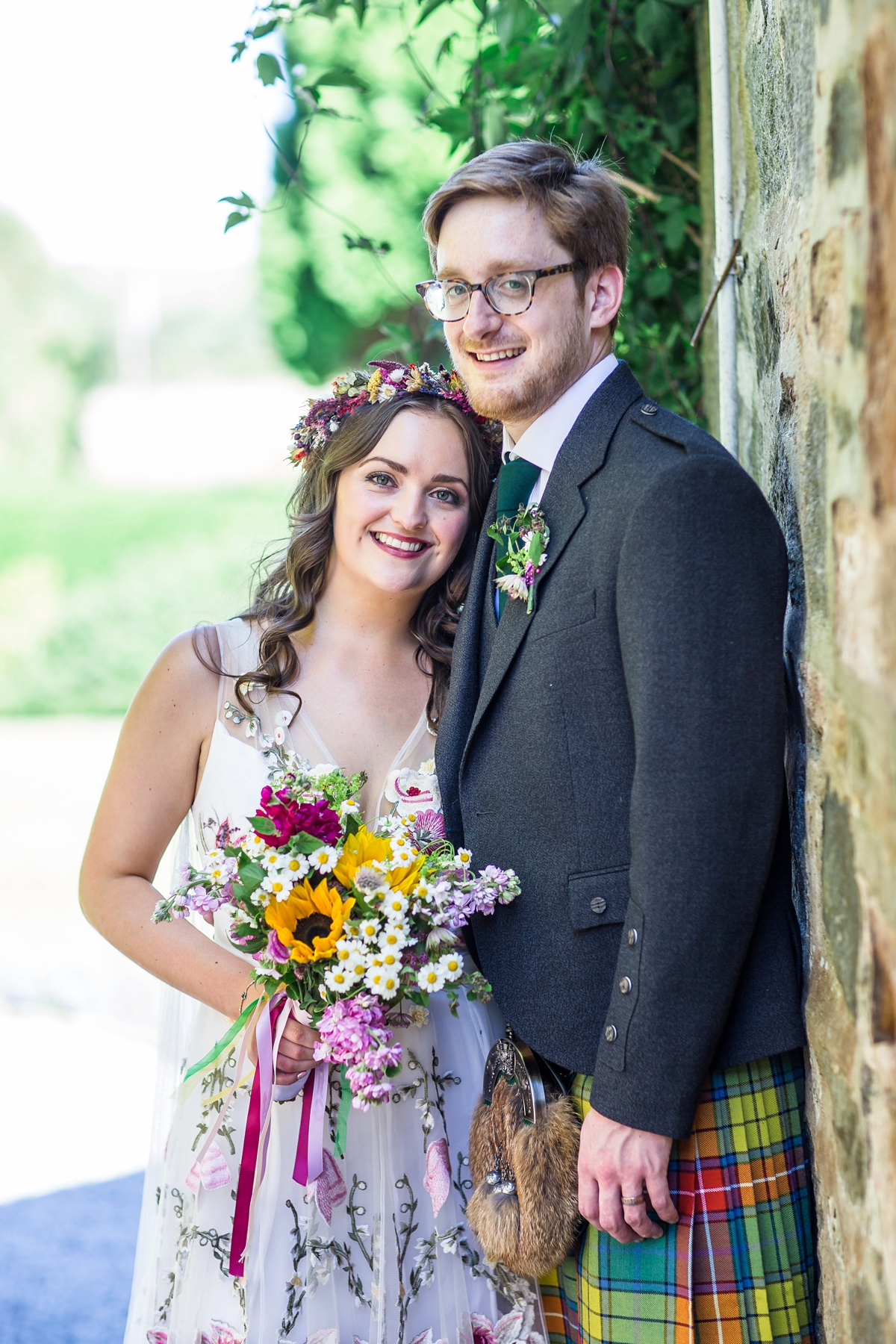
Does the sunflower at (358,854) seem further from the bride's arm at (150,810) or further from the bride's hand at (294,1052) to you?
the bride's arm at (150,810)

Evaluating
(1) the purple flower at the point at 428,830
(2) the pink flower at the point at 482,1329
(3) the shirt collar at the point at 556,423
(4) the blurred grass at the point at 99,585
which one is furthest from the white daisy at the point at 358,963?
(4) the blurred grass at the point at 99,585

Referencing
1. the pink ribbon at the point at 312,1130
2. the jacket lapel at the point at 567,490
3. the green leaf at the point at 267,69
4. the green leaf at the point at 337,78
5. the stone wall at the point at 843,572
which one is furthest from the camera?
the green leaf at the point at 337,78

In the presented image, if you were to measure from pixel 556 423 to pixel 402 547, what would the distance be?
0.53m

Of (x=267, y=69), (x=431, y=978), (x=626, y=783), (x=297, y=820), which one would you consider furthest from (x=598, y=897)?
(x=267, y=69)

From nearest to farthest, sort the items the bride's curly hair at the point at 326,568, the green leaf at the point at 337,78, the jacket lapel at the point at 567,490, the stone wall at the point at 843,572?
the stone wall at the point at 843,572
the jacket lapel at the point at 567,490
the bride's curly hair at the point at 326,568
the green leaf at the point at 337,78

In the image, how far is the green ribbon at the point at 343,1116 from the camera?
199 cm

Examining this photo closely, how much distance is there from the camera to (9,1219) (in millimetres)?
3994

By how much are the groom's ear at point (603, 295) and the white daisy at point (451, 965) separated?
114 cm

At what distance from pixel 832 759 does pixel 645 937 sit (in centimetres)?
36

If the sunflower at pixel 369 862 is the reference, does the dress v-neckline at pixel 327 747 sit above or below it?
above

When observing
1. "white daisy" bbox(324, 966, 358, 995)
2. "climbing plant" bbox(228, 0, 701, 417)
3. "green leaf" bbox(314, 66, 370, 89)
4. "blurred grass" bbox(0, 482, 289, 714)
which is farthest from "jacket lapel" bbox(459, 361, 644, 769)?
"blurred grass" bbox(0, 482, 289, 714)

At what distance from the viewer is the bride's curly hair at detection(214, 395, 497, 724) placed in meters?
2.53

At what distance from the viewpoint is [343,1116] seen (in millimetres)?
2004

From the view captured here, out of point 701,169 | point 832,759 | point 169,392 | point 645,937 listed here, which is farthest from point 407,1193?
point 169,392
